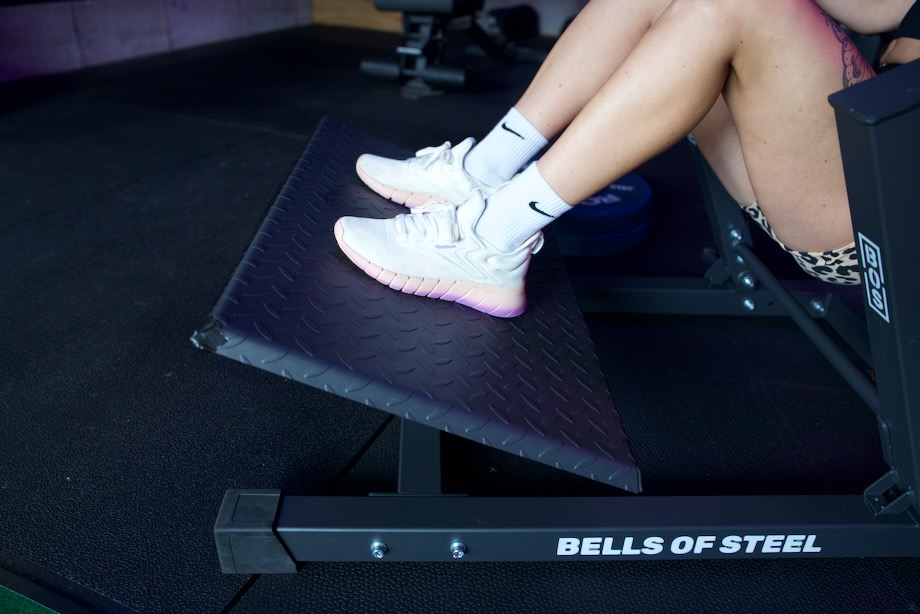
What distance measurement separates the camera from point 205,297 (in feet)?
5.01

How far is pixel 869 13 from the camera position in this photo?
42.0 inches

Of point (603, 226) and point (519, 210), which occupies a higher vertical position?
point (519, 210)

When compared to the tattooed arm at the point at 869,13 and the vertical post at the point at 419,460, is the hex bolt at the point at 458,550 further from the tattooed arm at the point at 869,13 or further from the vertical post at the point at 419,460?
the tattooed arm at the point at 869,13

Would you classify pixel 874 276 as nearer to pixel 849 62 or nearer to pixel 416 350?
pixel 849 62

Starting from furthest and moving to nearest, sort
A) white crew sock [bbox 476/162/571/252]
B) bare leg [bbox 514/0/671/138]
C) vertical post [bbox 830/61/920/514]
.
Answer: bare leg [bbox 514/0/671/138] < white crew sock [bbox 476/162/571/252] < vertical post [bbox 830/61/920/514]

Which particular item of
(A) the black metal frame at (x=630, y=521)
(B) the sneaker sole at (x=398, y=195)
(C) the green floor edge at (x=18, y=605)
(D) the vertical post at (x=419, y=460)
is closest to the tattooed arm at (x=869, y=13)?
(A) the black metal frame at (x=630, y=521)

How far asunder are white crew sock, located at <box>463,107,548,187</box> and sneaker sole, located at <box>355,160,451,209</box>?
101mm

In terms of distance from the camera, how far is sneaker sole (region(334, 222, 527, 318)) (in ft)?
3.32

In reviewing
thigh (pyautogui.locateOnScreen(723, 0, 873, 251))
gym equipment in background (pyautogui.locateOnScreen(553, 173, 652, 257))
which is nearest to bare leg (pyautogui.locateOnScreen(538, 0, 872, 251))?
thigh (pyautogui.locateOnScreen(723, 0, 873, 251))

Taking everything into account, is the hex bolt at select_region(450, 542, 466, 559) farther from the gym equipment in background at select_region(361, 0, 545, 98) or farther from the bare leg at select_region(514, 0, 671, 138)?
the gym equipment in background at select_region(361, 0, 545, 98)

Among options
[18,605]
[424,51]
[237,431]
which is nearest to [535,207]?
[237,431]

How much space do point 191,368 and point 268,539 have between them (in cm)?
55

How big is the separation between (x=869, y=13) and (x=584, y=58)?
1.43 ft

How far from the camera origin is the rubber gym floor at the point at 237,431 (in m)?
0.91
